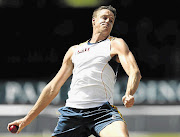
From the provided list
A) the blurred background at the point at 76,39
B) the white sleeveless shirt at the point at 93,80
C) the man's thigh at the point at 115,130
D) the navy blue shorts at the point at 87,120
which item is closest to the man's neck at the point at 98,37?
the white sleeveless shirt at the point at 93,80

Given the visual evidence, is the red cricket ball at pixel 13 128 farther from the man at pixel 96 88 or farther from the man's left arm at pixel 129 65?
the man's left arm at pixel 129 65

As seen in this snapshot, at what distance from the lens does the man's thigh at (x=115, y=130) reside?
169 inches

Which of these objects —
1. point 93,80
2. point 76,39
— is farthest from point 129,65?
point 76,39

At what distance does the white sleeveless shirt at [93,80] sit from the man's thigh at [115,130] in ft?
0.99

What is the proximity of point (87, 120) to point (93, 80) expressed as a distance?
0.40 meters

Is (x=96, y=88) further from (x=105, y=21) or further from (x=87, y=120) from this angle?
(x=105, y=21)

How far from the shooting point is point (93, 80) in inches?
185

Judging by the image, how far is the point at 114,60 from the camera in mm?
4773

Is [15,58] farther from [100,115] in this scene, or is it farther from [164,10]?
[100,115]

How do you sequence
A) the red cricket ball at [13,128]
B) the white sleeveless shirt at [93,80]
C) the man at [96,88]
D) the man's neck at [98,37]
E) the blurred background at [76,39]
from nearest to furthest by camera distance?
the man at [96,88] → the white sleeveless shirt at [93,80] → the red cricket ball at [13,128] → the man's neck at [98,37] → the blurred background at [76,39]

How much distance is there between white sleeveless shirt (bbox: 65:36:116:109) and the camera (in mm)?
4691

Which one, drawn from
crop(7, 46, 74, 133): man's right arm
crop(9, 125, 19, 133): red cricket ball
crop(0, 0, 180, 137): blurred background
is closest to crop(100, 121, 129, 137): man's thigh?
crop(7, 46, 74, 133): man's right arm

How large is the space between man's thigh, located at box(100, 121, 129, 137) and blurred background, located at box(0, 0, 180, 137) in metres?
6.64

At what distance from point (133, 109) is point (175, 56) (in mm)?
1787
